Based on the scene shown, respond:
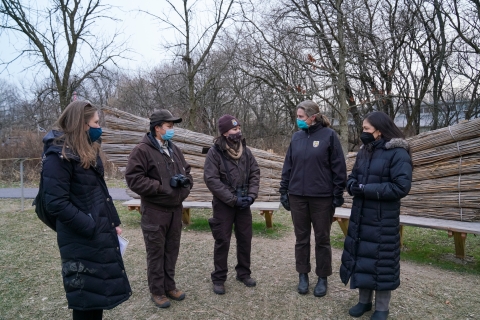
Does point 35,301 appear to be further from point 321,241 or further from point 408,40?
point 408,40

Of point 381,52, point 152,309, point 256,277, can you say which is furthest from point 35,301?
point 381,52

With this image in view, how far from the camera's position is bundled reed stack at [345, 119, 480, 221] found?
506 cm

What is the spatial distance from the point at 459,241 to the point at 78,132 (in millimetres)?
4794

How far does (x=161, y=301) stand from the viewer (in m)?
3.71

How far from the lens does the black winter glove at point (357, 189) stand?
336cm

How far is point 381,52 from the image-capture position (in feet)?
43.3

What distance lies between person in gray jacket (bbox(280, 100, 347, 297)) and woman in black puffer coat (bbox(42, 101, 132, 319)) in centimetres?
195

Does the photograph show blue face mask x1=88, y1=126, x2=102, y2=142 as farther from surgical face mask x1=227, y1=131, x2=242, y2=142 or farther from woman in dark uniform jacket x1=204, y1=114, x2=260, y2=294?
surgical face mask x1=227, y1=131, x2=242, y2=142

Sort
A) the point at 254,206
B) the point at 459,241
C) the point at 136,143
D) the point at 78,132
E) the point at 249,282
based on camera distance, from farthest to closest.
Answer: the point at 136,143 → the point at 254,206 → the point at 459,241 → the point at 249,282 → the point at 78,132

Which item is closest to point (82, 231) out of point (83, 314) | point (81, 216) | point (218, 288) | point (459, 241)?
point (81, 216)

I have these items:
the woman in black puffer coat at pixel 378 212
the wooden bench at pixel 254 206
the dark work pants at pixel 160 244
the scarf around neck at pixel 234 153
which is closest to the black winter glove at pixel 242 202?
the scarf around neck at pixel 234 153

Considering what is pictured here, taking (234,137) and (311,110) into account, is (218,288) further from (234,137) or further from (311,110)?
(311,110)

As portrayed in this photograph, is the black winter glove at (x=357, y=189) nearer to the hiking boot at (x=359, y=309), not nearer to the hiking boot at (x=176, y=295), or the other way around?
the hiking boot at (x=359, y=309)

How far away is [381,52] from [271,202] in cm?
→ 897
